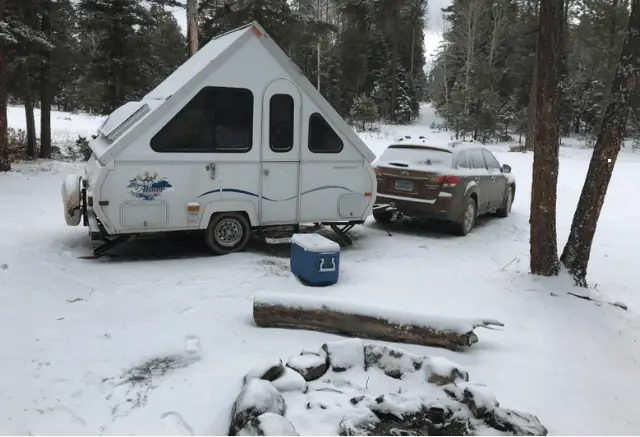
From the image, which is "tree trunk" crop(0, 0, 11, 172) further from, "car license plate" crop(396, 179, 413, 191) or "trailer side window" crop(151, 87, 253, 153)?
"car license plate" crop(396, 179, 413, 191)

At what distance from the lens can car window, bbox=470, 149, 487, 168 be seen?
35.2 ft

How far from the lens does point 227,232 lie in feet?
25.5

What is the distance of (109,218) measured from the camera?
272 inches

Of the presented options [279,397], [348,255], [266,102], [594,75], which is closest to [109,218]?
[266,102]

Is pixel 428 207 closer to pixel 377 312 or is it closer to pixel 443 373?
pixel 377 312

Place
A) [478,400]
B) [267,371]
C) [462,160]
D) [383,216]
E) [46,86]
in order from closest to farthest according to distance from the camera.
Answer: [478,400] → [267,371] → [462,160] → [383,216] → [46,86]

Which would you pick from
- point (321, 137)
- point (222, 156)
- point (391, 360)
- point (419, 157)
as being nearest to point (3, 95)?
point (222, 156)

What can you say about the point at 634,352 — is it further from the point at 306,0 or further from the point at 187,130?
the point at 306,0

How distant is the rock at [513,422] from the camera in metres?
3.68

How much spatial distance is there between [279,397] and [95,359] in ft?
5.45

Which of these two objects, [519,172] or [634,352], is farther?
[519,172]

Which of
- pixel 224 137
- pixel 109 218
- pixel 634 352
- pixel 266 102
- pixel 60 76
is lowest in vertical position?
pixel 634 352

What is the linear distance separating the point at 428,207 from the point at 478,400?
627 centimetres

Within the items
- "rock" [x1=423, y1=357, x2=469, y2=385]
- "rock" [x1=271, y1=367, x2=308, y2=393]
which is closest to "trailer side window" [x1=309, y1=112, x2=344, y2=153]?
"rock" [x1=423, y1=357, x2=469, y2=385]
